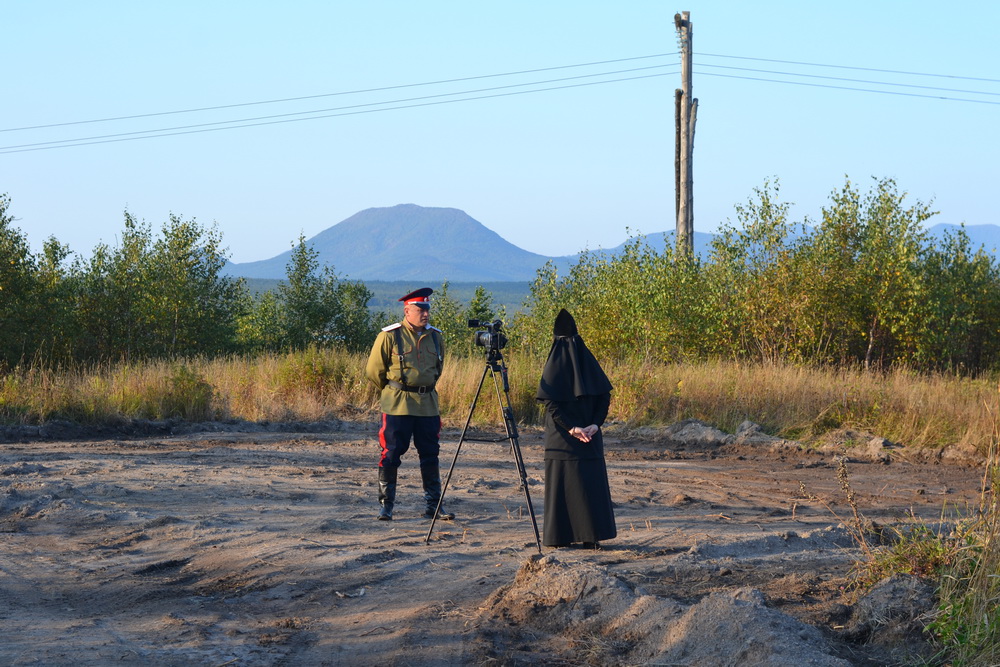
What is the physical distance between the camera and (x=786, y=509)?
1059 cm

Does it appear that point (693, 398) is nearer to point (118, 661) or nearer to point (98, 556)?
point (98, 556)

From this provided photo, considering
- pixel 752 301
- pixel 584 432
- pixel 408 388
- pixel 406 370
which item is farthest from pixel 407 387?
pixel 752 301

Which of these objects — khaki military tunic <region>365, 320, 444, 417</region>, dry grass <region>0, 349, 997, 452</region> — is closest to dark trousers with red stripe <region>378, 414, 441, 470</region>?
khaki military tunic <region>365, 320, 444, 417</region>

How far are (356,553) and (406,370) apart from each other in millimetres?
1984

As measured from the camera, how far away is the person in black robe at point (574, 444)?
26.2 feet

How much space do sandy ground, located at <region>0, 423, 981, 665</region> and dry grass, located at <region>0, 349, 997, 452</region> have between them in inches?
88.1

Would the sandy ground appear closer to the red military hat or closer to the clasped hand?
the clasped hand

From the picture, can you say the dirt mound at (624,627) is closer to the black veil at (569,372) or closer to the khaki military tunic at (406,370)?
the black veil at (569,372)

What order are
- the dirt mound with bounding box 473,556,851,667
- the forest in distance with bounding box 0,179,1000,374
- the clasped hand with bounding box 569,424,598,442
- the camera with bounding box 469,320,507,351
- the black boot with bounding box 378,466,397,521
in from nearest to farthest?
the dirt mound with bounding box 473,556,851,667
the clasped hand with bounding box 569,424,598,442
the camera with bounding box 469,320,507,351
the black boot with bounding box 378,466,397,521
the forest in distance with bounding box 0,179,1000,374

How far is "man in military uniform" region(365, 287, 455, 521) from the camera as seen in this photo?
913cm

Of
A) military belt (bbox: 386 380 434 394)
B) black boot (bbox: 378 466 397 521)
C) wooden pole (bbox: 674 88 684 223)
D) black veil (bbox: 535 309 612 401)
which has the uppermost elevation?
wooden pole (bbox: 674 88 684 223)

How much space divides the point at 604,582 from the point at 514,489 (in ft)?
17.7

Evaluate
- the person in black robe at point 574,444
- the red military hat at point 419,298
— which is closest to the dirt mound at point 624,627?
the person in black robe at point 574,444

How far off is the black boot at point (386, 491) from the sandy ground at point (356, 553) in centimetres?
16
